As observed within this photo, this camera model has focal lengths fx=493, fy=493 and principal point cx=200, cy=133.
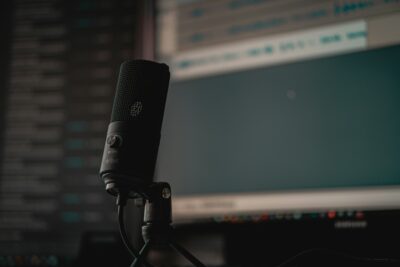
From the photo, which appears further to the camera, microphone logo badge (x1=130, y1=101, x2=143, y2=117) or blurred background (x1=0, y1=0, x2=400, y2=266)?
blurred background (x1=0, y1=0, x2=400, y2=266)

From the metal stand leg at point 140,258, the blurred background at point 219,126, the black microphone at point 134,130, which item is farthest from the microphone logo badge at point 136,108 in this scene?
the blurred background at point 219,126

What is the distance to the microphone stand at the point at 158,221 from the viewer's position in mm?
579

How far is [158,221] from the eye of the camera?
0.58 metres

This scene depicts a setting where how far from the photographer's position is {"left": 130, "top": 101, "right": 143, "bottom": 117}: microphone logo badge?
573 millimetres

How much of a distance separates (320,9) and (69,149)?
656 mm

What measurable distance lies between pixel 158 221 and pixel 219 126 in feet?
1.44

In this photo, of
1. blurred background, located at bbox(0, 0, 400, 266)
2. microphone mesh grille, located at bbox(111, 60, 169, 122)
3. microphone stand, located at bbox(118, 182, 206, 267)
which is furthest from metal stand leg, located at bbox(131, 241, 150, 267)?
blurred background, located at bbox(0, 0, 400, 266)

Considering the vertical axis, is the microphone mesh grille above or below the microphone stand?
above

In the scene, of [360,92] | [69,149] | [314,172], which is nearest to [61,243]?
[69,149]

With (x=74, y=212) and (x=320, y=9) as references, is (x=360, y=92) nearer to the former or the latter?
(x=320, y=9)

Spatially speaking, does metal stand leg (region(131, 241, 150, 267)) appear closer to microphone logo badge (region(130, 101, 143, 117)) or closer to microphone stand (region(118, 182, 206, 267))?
microphone stand (region(118, 182, 206, 267))

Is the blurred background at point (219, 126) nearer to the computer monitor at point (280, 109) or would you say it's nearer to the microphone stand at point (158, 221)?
the computer monitor at point (280, 109)

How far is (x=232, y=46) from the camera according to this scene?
1.03m

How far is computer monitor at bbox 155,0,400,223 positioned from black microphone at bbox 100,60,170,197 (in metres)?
0.39
